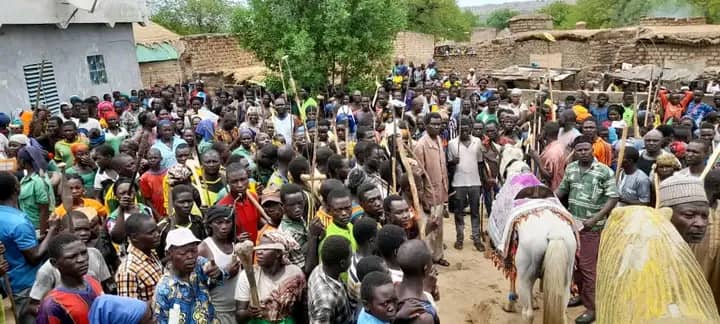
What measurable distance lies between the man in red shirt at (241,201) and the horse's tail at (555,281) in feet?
7.46

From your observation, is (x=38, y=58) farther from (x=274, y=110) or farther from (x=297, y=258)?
(x=297, y=258)

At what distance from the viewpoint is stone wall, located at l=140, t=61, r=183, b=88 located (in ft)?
68.0

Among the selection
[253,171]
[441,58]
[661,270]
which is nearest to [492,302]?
[253,171]

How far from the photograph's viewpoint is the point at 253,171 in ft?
20.0

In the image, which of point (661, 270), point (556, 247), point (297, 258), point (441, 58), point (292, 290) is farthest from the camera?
point (441, 58)

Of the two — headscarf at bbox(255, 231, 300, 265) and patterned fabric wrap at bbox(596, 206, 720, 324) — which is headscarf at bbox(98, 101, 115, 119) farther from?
patterned fabric wrap at bbox(596, 206, 720, 324)

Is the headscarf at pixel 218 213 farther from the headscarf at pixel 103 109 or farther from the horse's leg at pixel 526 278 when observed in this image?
the headscarf at pixel 103 109

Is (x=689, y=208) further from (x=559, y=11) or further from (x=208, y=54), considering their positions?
(x=559, y=11)

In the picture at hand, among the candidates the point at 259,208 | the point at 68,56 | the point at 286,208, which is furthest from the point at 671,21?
the point at 286,208

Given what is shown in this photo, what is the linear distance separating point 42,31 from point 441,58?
13.6m

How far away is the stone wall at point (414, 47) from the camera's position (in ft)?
76.6

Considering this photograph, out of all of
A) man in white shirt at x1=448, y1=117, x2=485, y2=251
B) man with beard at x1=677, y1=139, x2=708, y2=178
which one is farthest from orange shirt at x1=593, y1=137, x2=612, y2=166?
man with beard at x1=677, y1=139, x2=708, y2=178

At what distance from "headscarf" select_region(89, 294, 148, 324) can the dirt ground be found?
3.58 m

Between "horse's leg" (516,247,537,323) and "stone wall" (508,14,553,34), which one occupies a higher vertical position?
"stone wall" (508,14,553,34)
